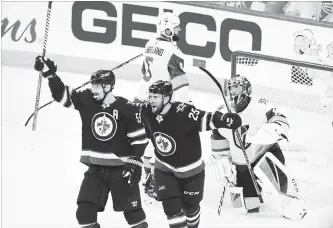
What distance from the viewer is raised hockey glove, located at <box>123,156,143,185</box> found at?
2.75 meters

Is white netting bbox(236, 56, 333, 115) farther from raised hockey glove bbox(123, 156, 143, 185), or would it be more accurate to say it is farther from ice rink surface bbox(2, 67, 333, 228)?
raised hockey glove bbox(123, 156, 143, 185)

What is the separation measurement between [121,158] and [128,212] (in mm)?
231

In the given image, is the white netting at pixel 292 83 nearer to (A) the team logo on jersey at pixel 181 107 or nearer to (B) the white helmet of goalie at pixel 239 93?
(B) the white helmet of goalie at pixel 239 93

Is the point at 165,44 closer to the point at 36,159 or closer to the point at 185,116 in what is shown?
the point at 185,116

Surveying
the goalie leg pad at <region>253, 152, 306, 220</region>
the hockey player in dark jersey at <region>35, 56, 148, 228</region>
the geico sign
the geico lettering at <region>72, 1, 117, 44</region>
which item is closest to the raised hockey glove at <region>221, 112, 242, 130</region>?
the hockey player in dark jersey at <region>35, 56, 148, 228</region>

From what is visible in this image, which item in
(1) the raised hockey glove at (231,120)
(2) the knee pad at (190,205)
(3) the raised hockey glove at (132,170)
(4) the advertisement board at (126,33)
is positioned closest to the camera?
(1) the raised hockey glove at (231,120)

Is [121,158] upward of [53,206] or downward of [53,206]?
upward

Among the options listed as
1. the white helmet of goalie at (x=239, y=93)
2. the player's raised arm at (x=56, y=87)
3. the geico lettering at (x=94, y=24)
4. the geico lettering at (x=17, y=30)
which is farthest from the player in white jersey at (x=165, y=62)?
the geico lettering at (x=17, y=30)

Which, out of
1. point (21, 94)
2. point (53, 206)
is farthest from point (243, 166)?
point (21, 94)

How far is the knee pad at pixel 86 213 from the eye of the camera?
276 centimetres

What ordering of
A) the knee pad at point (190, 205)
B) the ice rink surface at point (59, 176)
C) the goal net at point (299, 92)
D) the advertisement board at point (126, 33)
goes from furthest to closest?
the advertisement board at point (126, 33) → the goal net at point (299, 92) → the ice rink surface at point (59, 176) → the knee pad at point (190, 205)

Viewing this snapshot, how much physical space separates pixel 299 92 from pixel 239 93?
639 mm

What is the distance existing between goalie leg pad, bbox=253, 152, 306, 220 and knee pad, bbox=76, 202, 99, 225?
0.86m

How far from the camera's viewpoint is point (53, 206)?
3.12 meters
